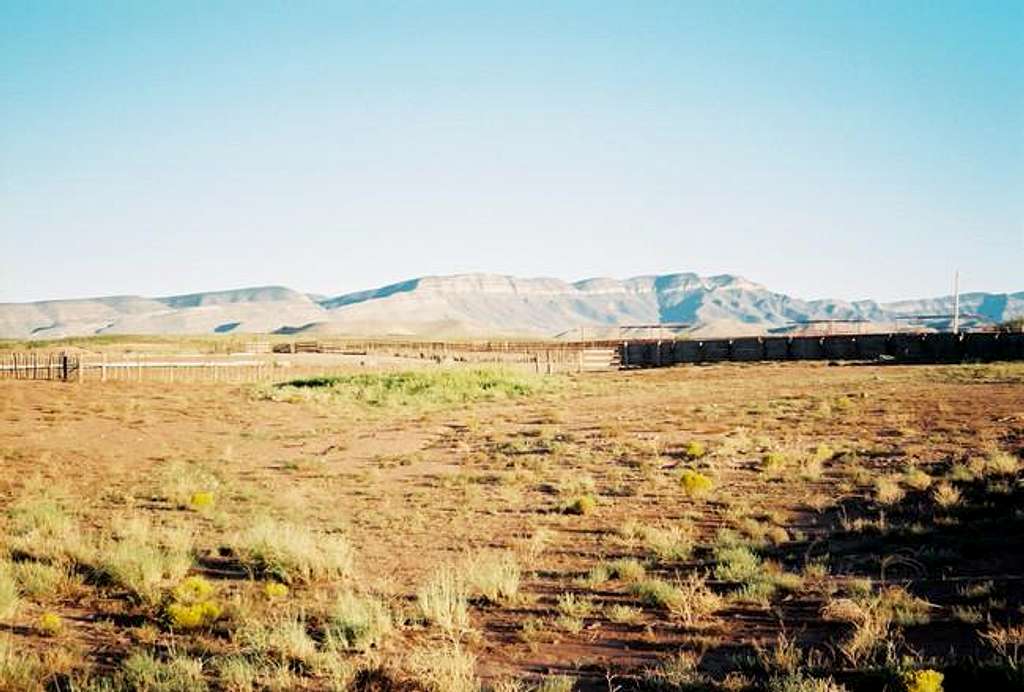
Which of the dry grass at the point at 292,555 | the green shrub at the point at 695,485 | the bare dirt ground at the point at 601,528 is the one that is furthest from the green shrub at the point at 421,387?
the dry grass at the point at 292,555

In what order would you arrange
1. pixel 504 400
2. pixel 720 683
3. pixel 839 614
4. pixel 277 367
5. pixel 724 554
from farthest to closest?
pixel 277 367 → pixel 504 400 → pixel 724 554 → pixel 839 614 → pixel 720 683

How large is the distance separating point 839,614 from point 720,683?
6.50ft

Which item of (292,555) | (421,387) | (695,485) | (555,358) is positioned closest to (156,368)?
(421,387)

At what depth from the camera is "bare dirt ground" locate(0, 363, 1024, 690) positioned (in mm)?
6742

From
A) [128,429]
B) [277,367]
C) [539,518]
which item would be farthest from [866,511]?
[277,367]

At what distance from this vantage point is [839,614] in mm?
7387

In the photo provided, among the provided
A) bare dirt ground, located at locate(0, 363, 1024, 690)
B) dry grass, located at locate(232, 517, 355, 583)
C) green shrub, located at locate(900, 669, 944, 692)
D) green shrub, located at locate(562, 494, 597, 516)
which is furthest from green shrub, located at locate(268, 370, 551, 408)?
green shrub, located at locate(900, 669, 944, 692)

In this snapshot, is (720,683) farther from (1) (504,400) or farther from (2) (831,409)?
(1) (504,400)

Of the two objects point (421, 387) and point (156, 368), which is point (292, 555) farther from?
point (156, 368)

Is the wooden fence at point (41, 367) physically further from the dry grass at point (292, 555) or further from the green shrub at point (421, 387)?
the dry grass at point (292, 555)

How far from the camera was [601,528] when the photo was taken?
11734 mm

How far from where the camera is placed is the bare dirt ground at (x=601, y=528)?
6742 millimetres

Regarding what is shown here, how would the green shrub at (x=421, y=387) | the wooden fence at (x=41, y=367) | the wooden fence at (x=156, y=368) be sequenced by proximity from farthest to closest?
the wooden fence at (x=156, y=368), the wooden fence at (x=41, y=367), the green shrub at (x=421, y=387)

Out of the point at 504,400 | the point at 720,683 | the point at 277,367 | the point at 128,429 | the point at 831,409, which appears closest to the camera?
the point at 720,683
